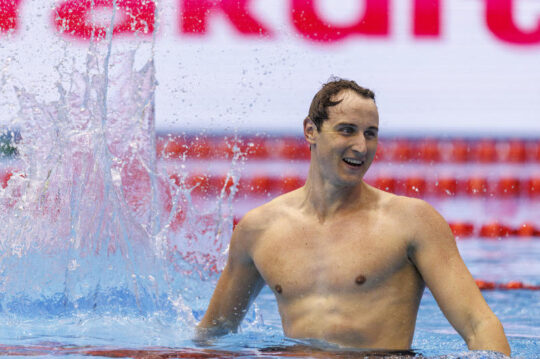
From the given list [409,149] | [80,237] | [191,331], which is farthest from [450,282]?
[409,149]

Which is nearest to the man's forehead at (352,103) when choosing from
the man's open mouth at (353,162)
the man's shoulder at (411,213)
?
the man's open mouth at (353,162)

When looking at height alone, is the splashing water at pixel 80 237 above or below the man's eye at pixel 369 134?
below

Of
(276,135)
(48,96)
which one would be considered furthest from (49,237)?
(48,96)

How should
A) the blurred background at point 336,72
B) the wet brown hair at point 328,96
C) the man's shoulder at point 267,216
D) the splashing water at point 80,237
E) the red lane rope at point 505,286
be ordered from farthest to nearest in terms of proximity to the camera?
the blurred background at point 336,72 < the red lane rope at point 505,286 < the splashing water at point 80,237 < the man's shoulder at point 267,216 < the wet brown hair at point 328,96

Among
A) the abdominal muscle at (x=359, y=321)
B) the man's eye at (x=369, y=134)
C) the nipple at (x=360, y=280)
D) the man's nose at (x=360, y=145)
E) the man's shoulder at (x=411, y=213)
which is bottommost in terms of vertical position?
the abdominal muscle at (x=359, y=321)

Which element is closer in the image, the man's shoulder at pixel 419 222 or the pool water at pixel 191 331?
the man's shoulder at pixel 419 222

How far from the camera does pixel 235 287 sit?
2.48m

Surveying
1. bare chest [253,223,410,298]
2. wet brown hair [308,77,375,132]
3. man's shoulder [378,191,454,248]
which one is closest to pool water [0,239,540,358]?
bare chest [253,223,410,298]

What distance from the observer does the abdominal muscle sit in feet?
7.34

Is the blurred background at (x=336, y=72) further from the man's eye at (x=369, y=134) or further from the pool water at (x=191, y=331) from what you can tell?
the man's eye at (x=369, y=134)

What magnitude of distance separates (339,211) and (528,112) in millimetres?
4466

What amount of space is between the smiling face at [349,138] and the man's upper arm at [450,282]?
0.18m

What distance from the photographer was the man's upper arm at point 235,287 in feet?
7.99

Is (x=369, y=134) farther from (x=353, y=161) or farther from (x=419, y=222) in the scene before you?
(x=419, y=222)
